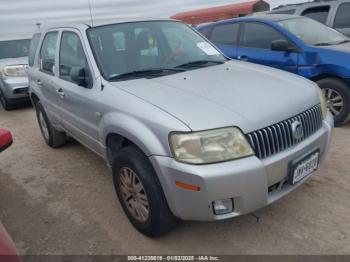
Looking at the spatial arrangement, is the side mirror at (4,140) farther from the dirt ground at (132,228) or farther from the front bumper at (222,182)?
the front bumper at (222,182)

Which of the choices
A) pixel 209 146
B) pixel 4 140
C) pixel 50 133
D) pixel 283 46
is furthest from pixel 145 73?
pixel 283 46

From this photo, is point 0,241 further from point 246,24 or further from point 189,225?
point 246,24

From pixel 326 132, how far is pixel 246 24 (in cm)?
354

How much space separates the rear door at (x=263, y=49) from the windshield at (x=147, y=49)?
6.09 ft

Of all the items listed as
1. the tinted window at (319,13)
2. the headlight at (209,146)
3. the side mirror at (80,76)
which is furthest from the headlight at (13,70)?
the headlight at (209,146)

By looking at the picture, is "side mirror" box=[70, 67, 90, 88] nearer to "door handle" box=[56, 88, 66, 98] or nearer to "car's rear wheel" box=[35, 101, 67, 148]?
"door handle" box=[56, 88, 66, 98]

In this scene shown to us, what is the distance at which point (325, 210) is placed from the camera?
2814 mm

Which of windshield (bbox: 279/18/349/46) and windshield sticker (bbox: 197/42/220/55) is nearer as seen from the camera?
windshield sticker (bbox: 197/42/220/55)

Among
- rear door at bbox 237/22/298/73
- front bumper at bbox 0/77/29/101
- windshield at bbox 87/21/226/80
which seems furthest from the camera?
front bumper at bbox 0/77/29/101

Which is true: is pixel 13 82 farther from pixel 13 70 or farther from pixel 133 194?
pixel 133 194

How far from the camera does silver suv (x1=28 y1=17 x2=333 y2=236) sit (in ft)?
6.81

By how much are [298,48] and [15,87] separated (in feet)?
19.5

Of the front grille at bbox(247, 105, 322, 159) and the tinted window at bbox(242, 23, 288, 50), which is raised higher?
the tinted window at bbox(242, 23, 288, 50)

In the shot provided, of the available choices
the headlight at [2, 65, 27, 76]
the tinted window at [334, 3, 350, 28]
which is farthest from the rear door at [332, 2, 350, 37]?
the headlight at [2, 65, 27, 76]
